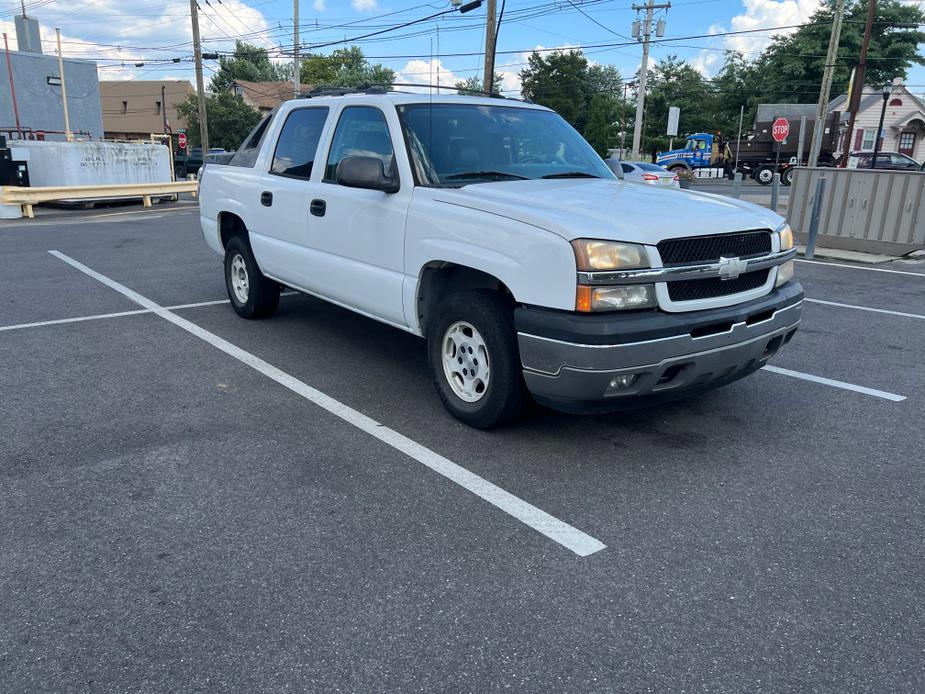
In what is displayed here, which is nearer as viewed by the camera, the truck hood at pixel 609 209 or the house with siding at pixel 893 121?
the truck hood at pixel 609 209

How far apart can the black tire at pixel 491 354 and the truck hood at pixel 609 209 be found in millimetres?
511

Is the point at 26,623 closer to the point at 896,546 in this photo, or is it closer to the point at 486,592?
the point at 486,592

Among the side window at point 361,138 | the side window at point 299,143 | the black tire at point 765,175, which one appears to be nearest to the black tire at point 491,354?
the side window at point 361,138

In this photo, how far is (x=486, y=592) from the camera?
2.82m

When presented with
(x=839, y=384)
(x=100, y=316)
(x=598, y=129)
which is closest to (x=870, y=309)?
(x=839, y=384)

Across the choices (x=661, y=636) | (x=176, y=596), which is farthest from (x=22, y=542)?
(x=661, y=636)

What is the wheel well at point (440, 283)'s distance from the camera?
436cm

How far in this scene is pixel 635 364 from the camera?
3584 millimetres

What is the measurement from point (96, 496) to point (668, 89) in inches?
3000

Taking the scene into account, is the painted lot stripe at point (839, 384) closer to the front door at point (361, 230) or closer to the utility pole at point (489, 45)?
the front door at point (361, 230)

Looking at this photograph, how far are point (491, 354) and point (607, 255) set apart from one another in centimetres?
87

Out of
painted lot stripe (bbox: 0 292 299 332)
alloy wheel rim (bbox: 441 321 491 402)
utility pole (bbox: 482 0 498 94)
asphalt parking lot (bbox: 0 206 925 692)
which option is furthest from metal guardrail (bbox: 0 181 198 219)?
alloy wheel rim (bbox: 441 321 491 402)

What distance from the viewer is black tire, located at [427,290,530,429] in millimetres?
3984

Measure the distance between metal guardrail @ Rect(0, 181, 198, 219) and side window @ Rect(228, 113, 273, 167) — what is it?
41.1ft
